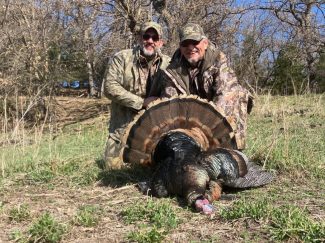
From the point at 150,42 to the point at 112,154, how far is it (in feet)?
4.94

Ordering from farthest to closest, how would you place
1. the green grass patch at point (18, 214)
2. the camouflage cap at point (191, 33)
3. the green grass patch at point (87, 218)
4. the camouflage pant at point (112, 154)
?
the camouflage pant at point (112, 154) < the camouflage cap at point (191, 33) < the green grass patch at point (18, 214) < the green grass patch at point (87, 218)

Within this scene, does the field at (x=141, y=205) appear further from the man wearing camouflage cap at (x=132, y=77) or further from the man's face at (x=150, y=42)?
the man's face at (x=150, y=42)

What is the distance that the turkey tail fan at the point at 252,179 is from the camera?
4598mm

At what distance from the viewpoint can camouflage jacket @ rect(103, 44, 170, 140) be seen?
259 inches

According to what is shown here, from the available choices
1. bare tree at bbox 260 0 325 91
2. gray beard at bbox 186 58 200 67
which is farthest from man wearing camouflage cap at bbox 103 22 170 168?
bare tree at bbox 260 0 325 91

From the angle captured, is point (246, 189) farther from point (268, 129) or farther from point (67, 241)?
point (268, 129)

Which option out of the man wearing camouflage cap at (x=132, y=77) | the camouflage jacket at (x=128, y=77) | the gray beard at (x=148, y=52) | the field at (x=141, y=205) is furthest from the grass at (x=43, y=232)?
the gray beard at (x=148, y=52)

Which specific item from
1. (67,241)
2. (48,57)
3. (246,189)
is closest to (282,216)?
(246,189)

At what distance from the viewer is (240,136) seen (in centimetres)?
505

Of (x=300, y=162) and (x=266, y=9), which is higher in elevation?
(x=266, y=9)

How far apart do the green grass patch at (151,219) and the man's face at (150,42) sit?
274cm

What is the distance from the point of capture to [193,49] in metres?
5.14

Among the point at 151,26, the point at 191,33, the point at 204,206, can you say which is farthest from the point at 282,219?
the point at 151,26

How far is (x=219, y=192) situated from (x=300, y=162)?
1220 millimetres
